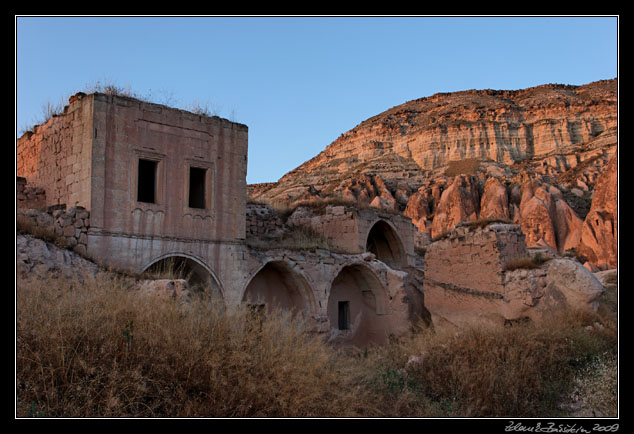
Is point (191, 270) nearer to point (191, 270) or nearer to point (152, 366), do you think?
point (191, 270)

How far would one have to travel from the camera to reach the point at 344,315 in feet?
59.7

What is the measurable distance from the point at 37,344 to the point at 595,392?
290 inches

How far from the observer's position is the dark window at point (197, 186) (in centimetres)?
1458

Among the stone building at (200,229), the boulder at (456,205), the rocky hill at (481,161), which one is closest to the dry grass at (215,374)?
the stone building at (200,229)

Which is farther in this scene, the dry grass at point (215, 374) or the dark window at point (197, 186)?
the dark window at point (197, 186)

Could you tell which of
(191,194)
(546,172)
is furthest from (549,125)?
(191,194)

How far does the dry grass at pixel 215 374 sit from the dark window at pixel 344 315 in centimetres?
895

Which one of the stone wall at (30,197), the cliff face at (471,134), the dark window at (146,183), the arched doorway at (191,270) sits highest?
the cliff face at (471,134)

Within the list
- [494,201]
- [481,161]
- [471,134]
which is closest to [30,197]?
[494,201]

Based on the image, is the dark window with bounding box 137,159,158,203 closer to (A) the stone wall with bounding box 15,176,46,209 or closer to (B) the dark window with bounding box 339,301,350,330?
(A) the stone wall with bounding box 15,176,46,209

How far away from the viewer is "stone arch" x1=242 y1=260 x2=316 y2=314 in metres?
16.0

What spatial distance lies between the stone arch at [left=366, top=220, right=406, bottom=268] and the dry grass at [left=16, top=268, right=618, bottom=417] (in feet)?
44.3

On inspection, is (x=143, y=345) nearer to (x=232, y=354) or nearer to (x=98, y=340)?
(x=98, y=340)

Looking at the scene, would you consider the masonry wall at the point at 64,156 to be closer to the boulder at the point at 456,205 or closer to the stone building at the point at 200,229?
the stone building at the point at 200,229
